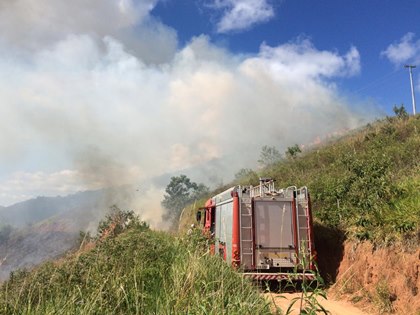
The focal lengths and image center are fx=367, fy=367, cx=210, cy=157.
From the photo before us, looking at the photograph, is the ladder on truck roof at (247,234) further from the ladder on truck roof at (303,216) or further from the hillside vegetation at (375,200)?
the hillside vegetation at (375,200)

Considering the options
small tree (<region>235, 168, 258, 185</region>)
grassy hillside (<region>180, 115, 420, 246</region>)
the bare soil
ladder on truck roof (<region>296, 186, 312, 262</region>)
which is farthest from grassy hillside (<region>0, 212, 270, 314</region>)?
small tree (<region>235, 168, 258, 185</region>)

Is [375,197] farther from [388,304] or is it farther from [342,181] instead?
[388,304]

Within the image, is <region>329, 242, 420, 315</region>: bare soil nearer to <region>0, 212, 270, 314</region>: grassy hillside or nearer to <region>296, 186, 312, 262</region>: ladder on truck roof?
<region>296, 186, 312, 262</region>: ladder on truck roof

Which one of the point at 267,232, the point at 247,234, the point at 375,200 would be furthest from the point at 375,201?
the point at 247,234

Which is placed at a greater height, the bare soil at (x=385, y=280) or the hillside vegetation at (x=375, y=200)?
the hillside vegetation at (x=375, y=200)

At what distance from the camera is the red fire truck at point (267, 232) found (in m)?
11.5

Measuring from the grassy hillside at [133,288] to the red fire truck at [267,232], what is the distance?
17.3ft

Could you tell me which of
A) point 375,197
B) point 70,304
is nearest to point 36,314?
point 70,304

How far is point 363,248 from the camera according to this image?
36.4 ft

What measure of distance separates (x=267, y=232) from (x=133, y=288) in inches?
290

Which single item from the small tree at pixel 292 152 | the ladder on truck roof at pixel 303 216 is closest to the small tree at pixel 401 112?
the small tree at pixel 292 152

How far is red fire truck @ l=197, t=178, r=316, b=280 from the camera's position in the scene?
11508mm

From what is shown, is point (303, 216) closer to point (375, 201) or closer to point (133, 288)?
point (375, 201)

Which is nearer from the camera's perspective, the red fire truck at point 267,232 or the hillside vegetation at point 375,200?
the hillside vegetation at point 375,200
